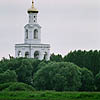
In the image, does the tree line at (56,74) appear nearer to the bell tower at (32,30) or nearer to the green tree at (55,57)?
the bell tower at (32,30)

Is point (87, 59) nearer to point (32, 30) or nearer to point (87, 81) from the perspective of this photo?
point (87, 81)

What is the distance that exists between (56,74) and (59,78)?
174 cm

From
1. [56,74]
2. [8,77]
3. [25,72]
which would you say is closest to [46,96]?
[56,74]

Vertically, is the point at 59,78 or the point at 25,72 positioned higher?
the point at 25,72

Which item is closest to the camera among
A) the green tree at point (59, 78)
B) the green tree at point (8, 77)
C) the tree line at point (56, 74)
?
the green tree at point (59, 78)

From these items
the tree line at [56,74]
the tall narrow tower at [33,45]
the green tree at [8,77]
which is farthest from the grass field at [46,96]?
the tall narrow tower at [33,45]

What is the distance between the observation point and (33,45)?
12550 centimetres

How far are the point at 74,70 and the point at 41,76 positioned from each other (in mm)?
3324

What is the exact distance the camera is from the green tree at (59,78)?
307ft

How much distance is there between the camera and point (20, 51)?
12600cm

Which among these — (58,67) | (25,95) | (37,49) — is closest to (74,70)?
(58,67)

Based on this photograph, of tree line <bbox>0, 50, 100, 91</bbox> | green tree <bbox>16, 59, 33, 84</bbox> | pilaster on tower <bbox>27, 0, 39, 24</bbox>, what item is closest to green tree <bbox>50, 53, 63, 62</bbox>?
pilaster on tower <bbox>27, 0, 39, 24</bbox>

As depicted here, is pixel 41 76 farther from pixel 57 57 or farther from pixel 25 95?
pixel 57 57

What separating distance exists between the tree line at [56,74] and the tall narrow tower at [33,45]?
11736 millimetres
